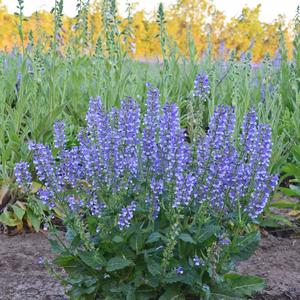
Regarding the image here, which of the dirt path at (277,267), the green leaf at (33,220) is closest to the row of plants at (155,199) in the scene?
the dirt path at (277,267)

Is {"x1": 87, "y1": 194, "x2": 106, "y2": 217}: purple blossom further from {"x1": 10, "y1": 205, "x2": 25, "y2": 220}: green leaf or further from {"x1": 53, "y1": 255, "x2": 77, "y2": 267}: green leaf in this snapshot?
{"x1": 10, "y1": 205, "x2": 25, "y2": 220}: green leaf

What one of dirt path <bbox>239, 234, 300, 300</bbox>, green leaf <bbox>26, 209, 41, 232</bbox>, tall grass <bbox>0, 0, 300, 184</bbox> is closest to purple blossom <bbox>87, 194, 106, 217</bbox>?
tall grass <bbox>0, 0, 300, 184</bbox>

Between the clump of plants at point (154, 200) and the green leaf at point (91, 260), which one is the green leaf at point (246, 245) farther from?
the green leaf at point (91, 260)

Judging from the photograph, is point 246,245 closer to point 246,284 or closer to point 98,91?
point 246,284

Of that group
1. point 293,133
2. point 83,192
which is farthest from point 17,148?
point 293,133

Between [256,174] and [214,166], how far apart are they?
7.5 inches

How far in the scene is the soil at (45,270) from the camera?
108 inches

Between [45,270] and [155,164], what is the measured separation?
118 cm

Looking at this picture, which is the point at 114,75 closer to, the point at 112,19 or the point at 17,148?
the point at 112,19

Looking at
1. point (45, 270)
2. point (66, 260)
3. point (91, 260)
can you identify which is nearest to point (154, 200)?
point (91, 260)

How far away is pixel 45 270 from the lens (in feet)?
9.95

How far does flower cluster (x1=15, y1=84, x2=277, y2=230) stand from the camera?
7.11 ft

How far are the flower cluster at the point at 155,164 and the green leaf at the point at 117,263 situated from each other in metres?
0.14

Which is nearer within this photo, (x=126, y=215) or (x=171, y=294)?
(x=126, y=215)
